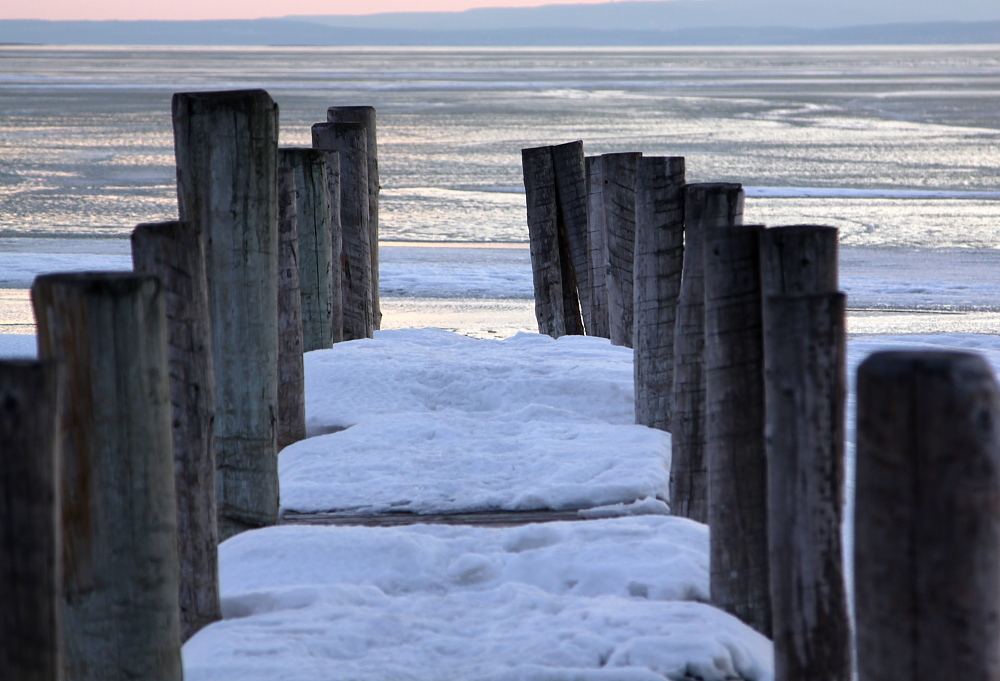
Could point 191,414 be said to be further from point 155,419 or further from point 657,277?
point 657,277

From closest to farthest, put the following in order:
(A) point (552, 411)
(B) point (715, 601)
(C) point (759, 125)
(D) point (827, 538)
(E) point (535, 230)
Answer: (D) point (827, 538)
(B) point (715, 601)
(A) point (552, 411)
(E) point (535, 230)
(C) point (759, 125)

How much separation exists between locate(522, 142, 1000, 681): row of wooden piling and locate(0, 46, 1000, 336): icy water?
5904 mm

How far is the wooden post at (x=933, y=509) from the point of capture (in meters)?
1.71

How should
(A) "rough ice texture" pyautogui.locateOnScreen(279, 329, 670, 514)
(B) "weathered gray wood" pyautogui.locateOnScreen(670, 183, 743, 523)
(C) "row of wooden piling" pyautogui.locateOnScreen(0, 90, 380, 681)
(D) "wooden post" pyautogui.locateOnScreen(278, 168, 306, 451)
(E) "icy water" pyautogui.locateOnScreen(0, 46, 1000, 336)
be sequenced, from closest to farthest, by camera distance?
(C) "row of wooden piling" pyautogui.locateOnScreen(0, 90, 380, 681) < (B) "weathered gray wood" pyautogui.locateOnScreen(670, 183, 743, 523) < (A) "rough ice texture" pyautogui.locateOnScreen(279, 329, 670, 514) < (D) "wooden post" pyautogui.locateOnScreen(278, 168, 306, 451) < (E) "icy water" pyautogui.locateOnScreen(0, 46, 1000, 336)

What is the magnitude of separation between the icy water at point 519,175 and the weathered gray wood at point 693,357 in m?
5.04

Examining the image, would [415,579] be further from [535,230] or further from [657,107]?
[657,107]

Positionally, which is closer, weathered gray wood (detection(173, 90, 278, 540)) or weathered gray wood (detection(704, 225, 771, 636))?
weathered gray wood (detection(704, 225, 771, 636))

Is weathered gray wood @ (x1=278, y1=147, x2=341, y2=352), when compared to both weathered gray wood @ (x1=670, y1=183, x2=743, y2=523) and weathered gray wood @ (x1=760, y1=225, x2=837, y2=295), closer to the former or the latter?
weathered gray wood @ (x1=670, y1=183, x2=743, y2=523)

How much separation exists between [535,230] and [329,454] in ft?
9.46

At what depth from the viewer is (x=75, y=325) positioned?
81.1 inches

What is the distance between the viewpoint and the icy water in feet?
33.7

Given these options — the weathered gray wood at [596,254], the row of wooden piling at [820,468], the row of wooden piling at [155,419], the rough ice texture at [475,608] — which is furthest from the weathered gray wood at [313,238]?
the row of wooden piling at [820,468]

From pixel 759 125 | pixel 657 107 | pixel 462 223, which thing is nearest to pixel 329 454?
pixel 462 223

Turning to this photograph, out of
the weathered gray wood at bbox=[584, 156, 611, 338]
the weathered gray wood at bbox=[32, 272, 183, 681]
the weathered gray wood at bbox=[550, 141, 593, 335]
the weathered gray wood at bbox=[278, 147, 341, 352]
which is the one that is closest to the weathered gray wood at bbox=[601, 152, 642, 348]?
the weathered gray wood at bbox=[584, 156, 611, 338]
